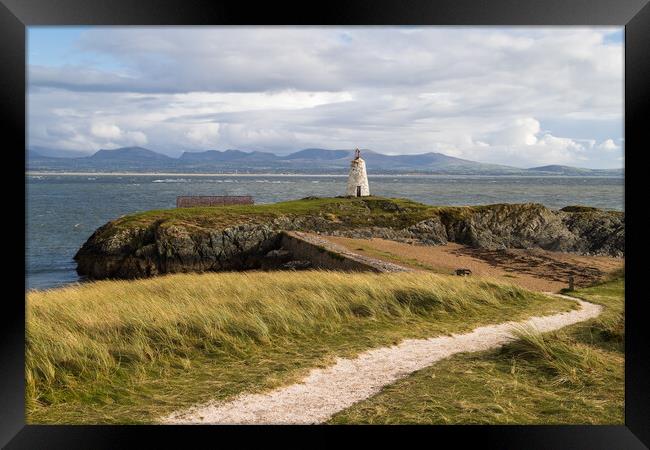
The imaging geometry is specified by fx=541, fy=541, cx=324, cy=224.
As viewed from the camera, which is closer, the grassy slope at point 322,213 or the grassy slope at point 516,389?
the grassy slope at point 516,389

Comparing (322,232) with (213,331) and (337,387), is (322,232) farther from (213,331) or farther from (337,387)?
(337,387)

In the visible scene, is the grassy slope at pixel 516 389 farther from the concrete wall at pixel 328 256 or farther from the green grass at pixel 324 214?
the green grass at pixel 324 214

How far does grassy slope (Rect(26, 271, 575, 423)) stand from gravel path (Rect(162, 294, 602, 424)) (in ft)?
0.68

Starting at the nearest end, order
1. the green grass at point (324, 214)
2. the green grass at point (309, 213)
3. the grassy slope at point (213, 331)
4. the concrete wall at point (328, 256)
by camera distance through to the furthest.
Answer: the grassy slope at point (213, 331) < the concrete wall at point (328, 256) < the green grass at point (324, 214) < the green grass at point (309, 213)

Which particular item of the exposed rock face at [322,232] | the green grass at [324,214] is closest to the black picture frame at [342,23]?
the exposed rock face at [322,232]

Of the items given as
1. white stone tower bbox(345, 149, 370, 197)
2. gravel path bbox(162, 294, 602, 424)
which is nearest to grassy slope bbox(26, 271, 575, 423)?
gravel path bbox(162, 294, 602, 424)

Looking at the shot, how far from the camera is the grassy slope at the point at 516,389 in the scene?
5023 millimetres

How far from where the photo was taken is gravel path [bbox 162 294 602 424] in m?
4.95

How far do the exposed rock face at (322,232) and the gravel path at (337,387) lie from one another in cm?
2056

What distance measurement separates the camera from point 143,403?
526 cm

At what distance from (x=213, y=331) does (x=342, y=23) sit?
4.29 m

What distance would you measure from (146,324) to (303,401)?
2.81m

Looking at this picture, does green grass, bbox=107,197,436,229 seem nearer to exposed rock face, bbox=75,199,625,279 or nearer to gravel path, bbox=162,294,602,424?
exposed rock face, bbox=75,199,625,279

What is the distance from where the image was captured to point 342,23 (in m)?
4.48
